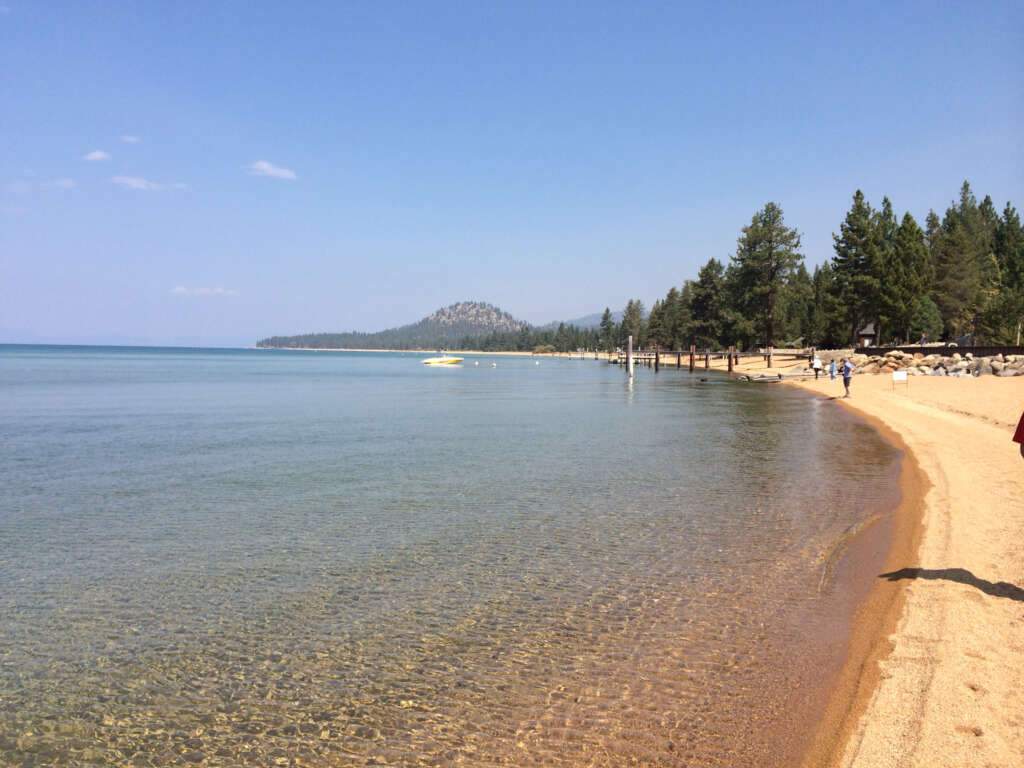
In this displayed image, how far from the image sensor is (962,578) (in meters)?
8.77

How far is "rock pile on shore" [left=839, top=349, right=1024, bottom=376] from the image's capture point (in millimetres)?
48594

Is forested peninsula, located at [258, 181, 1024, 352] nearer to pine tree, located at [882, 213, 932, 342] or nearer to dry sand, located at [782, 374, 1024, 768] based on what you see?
pine tree, located at [882, 213, 932, 342]

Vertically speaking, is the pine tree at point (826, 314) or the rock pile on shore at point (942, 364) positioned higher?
the pine tree at point (826, 314)

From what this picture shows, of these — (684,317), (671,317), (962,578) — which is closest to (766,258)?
(684,317)

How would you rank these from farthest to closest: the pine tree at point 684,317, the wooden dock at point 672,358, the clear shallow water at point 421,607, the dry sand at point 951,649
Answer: the pine tree at point 684,317 < the wooden dock at point 672,358 < the clear shallow water at point 421,607 < the dry sand at point 951,649

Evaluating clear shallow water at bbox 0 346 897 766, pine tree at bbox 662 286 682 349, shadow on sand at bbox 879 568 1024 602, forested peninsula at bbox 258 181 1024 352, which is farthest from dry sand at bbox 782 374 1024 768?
pine tree at bbox 662 286 682 349

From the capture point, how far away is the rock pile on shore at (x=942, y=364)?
48594 mm

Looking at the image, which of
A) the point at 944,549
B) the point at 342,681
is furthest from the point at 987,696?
the point at 342,681

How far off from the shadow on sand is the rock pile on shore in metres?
46.7

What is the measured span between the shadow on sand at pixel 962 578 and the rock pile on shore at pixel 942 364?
46.7 m

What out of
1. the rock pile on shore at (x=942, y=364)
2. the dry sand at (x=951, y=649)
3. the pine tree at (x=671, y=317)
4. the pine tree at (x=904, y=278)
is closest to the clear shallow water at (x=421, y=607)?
the dry sand at (x=951, y=649)

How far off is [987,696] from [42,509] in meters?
16.5

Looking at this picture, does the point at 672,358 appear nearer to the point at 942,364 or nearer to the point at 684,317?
the point at 684,317

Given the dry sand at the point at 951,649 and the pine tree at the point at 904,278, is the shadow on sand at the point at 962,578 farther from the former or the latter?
the pine tree at the point at 904,278
